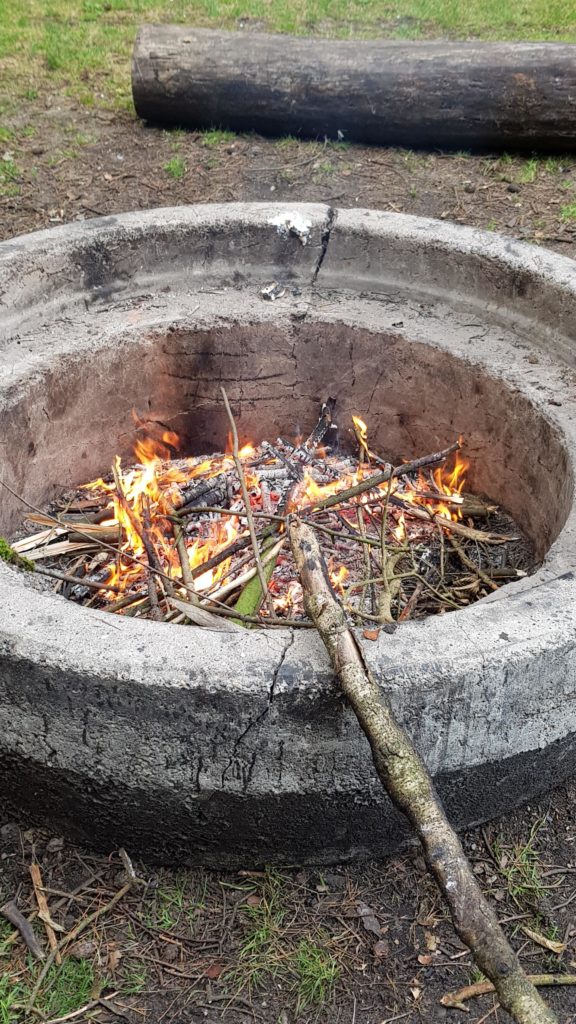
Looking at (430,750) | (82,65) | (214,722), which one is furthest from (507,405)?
(82,65)

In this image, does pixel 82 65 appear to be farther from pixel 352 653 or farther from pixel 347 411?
pixel 352 653

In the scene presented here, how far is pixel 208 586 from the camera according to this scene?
2984 millimetres

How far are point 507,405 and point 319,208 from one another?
1369 mm

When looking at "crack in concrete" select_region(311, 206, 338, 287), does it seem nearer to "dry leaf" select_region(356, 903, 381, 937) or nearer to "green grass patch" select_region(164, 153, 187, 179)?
"green grass patch" select_region(164, 153, 187, 179)

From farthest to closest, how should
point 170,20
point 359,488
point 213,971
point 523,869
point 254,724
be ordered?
point 170,20 → point 359,488 → point 523,869 → point 213,971 → point 254,724

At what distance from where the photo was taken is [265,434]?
13.4ft

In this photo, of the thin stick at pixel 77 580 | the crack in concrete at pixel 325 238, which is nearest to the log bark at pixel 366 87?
the crack in concrete at pixel 325 238

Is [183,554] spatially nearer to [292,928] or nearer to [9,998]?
[292,928]

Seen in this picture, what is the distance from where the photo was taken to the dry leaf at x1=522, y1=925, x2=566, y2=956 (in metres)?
2.32

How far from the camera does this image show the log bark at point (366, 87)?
19.7 ft

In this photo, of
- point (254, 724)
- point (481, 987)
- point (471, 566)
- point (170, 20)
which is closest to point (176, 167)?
point (170, 20)

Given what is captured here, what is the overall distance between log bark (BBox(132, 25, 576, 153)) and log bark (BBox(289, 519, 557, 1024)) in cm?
486

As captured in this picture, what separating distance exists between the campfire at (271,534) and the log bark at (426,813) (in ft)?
1.52

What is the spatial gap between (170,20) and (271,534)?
7.49 m
